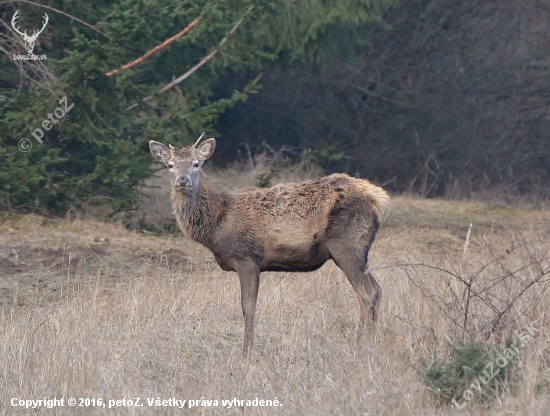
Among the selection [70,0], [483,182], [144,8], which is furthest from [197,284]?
[483,182]

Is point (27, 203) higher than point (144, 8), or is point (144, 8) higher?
point (144, 8)

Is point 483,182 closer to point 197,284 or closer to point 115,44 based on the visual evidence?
point 115,44

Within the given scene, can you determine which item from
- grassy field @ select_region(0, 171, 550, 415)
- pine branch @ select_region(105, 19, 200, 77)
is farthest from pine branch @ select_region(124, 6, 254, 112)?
grassy field @ select_region(0, 171, 550, 415)

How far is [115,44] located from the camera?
41.4 feet

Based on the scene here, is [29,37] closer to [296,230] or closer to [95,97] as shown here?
[95,97]

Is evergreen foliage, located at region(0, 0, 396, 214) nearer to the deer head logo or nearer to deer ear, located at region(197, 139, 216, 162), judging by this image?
the deer head logo

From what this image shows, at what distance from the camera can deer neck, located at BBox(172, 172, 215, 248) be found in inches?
336

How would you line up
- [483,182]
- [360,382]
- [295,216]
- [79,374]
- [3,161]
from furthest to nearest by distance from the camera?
[483,182] < [3,161] < [295,216] < [79,374] < [360,382]

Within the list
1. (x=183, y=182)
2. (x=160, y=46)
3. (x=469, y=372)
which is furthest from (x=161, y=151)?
(x=160, y=46)

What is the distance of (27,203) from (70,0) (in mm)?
2765

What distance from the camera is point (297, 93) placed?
2252 cm

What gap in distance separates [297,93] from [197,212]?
1422cm

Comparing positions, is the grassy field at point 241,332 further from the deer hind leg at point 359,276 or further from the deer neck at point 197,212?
the deer neck at point 197,212

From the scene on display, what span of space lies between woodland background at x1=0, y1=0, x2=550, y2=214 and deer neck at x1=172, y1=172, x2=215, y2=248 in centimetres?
403
